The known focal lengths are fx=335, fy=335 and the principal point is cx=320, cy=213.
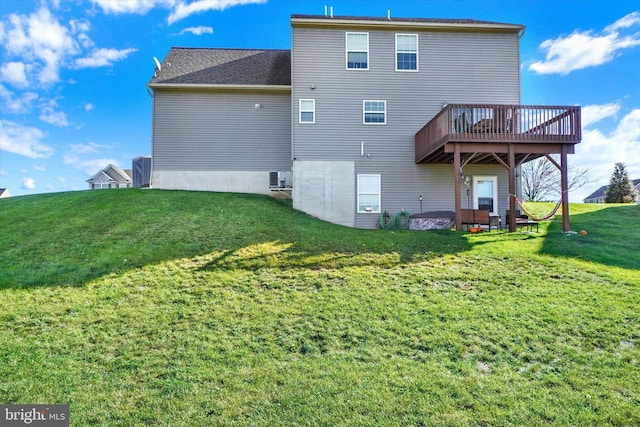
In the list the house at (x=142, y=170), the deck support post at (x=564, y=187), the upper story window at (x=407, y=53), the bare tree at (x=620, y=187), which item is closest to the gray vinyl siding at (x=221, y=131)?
the house at (x=142, y=170)

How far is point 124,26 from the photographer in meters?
16.5

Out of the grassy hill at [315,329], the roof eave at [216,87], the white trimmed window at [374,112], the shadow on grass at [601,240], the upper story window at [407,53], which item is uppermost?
the upper story window at [407,53]

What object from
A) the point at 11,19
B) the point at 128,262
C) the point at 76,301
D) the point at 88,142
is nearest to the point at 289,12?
the point at 11,19

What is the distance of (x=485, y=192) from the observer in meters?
13.2

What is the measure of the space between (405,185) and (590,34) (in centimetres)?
1351

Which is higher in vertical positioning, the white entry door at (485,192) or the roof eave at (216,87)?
the roof eave at (216,87)

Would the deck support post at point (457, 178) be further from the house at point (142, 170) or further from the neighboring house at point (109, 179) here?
the neighboring house at point (109, 179)

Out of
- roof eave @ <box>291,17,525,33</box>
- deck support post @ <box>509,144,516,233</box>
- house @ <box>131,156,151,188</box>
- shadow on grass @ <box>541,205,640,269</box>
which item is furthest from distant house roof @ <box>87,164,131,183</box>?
shadow on grass @ <box>541,205,640,269</box>

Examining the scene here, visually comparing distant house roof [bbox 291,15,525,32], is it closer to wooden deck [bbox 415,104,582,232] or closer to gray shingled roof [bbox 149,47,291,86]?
gray shingled roof [bbox 149,47,291,86]

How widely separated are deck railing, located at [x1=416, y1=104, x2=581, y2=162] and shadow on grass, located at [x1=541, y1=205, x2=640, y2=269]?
2956 millimetres

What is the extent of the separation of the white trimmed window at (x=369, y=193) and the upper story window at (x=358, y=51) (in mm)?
4349

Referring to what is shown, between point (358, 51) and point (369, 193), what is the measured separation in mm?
5595

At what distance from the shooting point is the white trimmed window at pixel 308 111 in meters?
13.0

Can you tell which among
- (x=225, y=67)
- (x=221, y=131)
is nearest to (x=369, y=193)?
(x=221, y=131)
